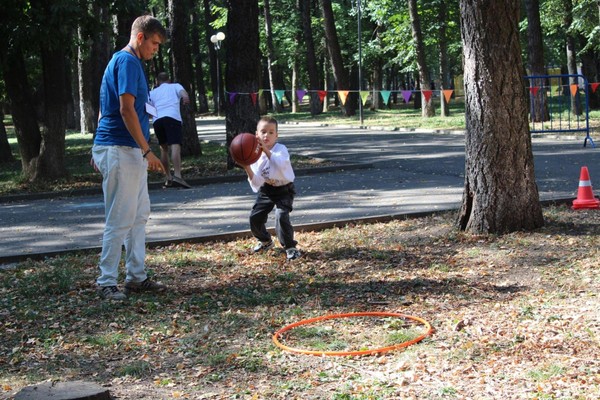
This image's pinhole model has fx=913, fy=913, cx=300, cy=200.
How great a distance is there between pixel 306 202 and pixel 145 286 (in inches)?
220

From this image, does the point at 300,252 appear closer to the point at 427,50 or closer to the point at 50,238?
the point at 50,238

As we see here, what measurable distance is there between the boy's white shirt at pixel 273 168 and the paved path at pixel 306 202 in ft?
4.85

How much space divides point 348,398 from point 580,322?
1.94 metres

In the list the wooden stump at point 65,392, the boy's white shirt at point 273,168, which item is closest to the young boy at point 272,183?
the boy's white shirt at point 273,168

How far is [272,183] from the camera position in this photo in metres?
8.47

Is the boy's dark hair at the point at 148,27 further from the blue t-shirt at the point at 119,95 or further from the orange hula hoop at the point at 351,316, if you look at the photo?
the orange hula hoop at the point at 351,316

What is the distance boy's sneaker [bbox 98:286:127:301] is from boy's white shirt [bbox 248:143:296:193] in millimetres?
1782

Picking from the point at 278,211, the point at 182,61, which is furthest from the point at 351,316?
the point at 182,61

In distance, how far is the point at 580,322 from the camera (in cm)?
572

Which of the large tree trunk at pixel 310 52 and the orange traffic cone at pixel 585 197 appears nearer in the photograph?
the orange traffic cone at pixel 585 197

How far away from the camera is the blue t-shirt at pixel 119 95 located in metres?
6.89

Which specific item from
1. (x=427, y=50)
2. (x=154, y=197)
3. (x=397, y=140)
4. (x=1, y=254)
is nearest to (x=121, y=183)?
(x=1, y=254)

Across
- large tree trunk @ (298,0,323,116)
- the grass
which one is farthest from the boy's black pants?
large tree trunk @ (298,0,323,116)

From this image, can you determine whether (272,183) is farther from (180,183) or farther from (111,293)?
(180,183)
